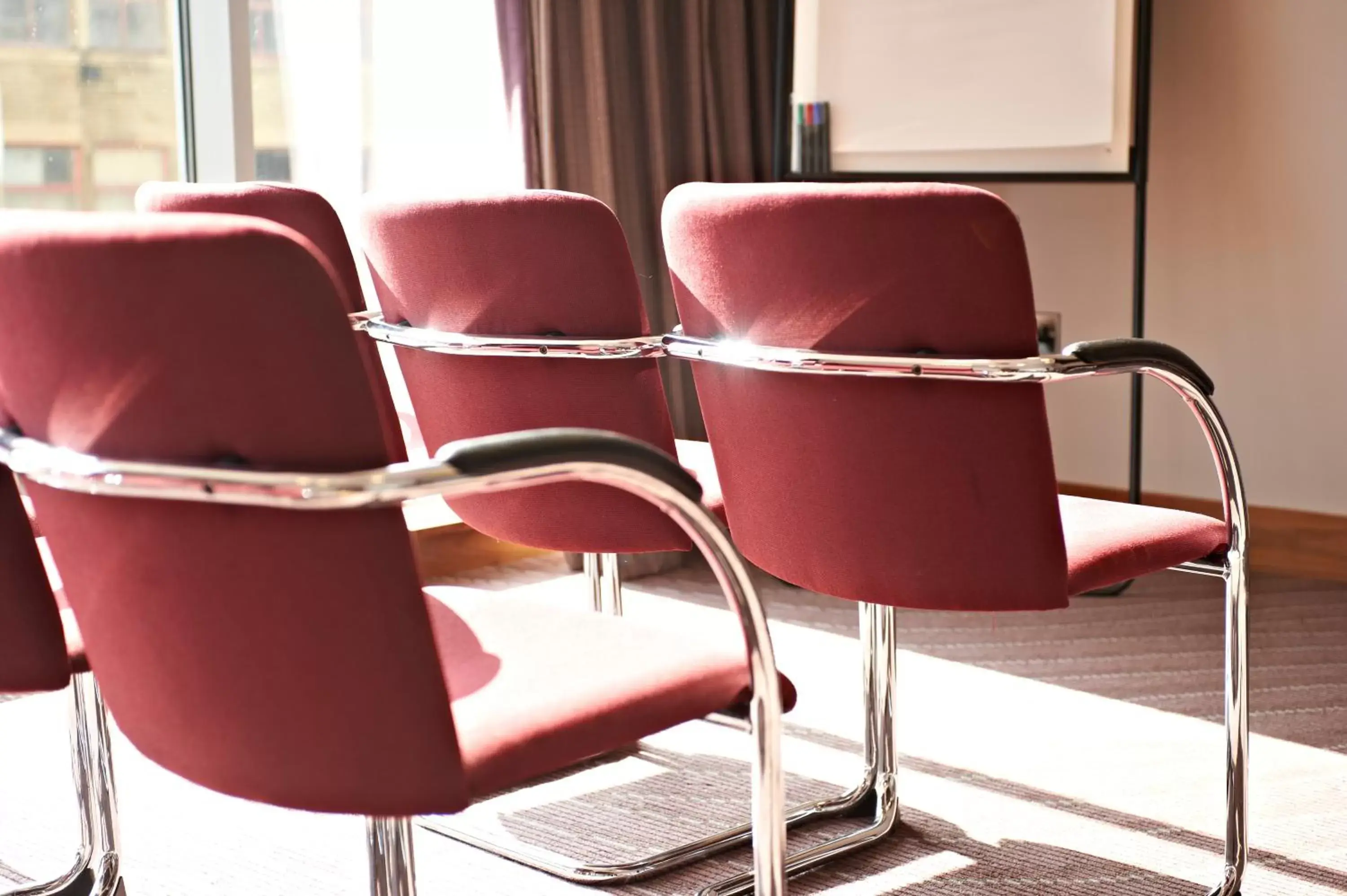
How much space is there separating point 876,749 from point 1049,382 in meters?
0.60

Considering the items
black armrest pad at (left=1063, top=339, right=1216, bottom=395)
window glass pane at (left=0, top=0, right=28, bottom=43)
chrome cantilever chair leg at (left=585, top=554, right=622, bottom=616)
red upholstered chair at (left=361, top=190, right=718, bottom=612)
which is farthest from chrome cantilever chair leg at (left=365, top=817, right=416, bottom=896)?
window glass pane at (left=0, top=0, right=28, bottom=43)

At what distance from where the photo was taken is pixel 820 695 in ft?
9.35

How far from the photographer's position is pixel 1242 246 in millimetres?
3904

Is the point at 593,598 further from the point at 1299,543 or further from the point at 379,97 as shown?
the point at 1299,543

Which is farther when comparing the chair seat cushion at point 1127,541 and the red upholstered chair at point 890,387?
the chair seat cushion at point 1127,541

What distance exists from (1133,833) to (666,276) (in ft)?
7.36

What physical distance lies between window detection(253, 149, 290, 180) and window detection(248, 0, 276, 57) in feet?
0.77

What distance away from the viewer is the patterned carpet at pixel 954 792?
80.8 inches

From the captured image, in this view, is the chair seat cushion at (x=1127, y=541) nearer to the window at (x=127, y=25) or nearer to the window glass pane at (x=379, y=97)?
the window glass pane at (x=379, y=97)

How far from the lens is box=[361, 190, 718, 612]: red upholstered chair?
1830 millimetres

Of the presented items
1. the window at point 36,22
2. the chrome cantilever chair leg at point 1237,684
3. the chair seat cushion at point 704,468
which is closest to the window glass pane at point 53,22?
the window at point 36,22

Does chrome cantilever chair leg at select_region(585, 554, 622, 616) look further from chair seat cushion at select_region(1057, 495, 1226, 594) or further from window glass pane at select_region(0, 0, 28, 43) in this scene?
window glass pane at select_region(0, 0, 28, 43)

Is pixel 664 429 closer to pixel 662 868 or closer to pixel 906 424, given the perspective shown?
pixel 906 424

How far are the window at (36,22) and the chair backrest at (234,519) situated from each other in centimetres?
256
